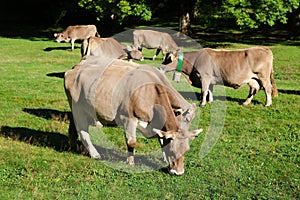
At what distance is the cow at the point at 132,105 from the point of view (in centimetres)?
744

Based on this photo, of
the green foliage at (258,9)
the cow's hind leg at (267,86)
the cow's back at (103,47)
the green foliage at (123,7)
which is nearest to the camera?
the cow's hind leg at (267,86)

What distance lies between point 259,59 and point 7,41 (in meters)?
21.8

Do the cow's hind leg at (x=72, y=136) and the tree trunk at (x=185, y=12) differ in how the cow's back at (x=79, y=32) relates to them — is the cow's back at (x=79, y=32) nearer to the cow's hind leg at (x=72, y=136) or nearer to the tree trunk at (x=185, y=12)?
the tree trunk at (x=185, y=12)

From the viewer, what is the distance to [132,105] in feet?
25.4

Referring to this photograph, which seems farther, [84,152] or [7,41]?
[7,41]

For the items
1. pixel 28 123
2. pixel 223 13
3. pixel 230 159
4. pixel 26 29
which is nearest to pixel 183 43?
pixel 223 13

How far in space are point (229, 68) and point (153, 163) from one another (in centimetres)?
588

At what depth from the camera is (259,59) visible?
13.4 metres

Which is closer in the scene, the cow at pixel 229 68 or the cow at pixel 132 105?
the cow at pixel 132 105

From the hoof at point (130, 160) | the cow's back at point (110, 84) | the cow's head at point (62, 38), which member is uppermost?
the cow's back at point (110, 84)

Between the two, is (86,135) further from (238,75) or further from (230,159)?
(238,75)

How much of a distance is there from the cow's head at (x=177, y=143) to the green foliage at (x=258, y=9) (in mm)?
20808

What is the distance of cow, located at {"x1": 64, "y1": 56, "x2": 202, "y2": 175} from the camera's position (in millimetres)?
7438

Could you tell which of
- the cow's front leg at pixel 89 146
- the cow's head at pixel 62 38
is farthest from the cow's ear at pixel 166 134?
the cow's head at pixel 62 38
